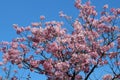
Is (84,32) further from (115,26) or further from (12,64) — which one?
(12,64)

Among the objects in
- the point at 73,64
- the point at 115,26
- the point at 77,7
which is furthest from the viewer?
the point at 77,7

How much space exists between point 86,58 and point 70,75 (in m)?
1.07

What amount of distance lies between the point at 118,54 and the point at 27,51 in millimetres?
4459

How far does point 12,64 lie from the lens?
19.7 meters

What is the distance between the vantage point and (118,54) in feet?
62.6

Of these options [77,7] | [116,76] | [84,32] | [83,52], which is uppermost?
[77,7]

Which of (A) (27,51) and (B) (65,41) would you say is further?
(A) (27,51)

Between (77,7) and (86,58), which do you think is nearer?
(86,58)

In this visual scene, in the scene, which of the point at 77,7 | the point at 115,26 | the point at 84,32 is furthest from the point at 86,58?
the point at 77,7

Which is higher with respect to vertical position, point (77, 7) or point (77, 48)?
point (77, 7)

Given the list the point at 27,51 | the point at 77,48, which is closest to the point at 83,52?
the point at 77,48

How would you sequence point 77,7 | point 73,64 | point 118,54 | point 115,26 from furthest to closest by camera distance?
point 77,7, point 115,26, point 118,54, point 73,64

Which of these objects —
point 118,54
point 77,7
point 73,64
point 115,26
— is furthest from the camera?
point 77,7

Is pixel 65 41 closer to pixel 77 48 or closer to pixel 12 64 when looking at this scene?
pixel 77 48
